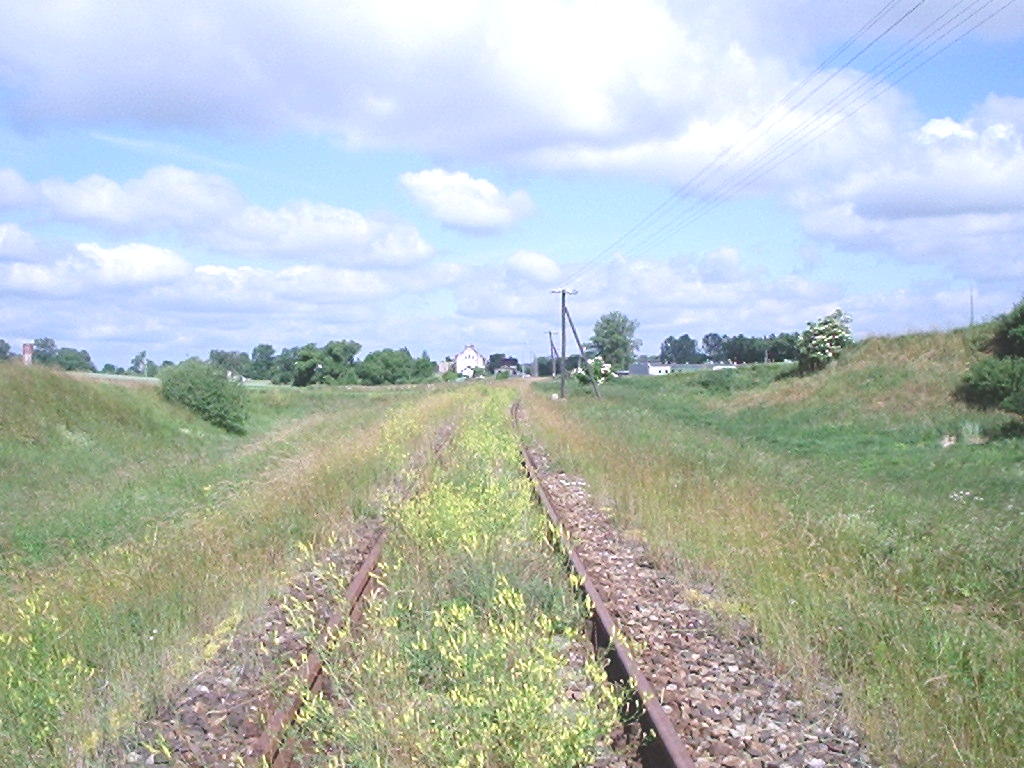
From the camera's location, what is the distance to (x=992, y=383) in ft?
89.6

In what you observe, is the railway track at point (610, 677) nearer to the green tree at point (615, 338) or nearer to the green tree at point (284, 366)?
the green tree at point (284, 366)

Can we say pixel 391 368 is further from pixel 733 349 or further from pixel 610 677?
pixel 610 677

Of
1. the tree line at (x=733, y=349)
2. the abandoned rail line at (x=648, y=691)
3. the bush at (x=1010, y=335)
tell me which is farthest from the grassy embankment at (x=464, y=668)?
the tree line at (x=733, y=349)

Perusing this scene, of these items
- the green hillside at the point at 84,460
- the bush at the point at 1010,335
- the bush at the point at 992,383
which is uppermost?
the bush at the point at 1010,335

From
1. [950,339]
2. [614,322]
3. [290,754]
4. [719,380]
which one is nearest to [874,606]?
[290,754]

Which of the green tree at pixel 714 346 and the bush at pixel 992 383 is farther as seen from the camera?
the green tree at pixel 714 346

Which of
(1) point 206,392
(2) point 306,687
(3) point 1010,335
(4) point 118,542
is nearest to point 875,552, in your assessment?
(2) point 306,687

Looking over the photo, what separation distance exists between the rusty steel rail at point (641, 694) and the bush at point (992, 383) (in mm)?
20861

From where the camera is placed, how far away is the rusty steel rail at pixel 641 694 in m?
4.68

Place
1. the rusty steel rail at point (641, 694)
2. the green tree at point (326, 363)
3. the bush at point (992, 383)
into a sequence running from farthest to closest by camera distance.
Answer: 1. the green tree at point (326, 363)
2. the bush at point (992, 383)
3. the rusty steel rail at point (641, 694)

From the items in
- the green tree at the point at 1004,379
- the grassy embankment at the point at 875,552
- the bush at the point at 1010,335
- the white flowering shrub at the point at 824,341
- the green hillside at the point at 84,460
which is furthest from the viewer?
the white flowering shrub at the point at 824,341

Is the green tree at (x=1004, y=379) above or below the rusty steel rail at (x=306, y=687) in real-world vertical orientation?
above

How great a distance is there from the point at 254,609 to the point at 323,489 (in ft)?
20.8

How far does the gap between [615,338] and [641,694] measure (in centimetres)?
16393
